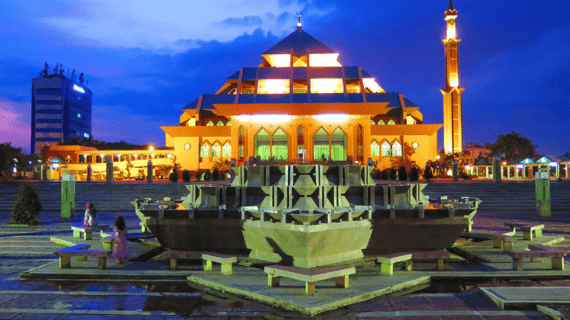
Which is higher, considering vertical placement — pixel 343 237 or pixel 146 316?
pixel 343 237

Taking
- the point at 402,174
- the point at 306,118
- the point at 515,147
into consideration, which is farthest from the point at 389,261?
the point at 515,147

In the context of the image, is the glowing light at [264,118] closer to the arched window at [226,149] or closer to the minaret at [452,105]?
the arched window at [226,149]

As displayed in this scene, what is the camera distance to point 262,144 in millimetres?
37500

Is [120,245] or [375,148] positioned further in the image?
[375,148]

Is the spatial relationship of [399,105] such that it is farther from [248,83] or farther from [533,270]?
[533,270]

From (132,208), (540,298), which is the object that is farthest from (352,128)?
(540,298)

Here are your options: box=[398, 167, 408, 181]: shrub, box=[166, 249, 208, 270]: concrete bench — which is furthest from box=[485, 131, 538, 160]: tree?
box=[166, 249, 208, 270]: concrete bench

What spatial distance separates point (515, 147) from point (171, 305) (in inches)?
2844

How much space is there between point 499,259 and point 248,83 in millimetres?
32160

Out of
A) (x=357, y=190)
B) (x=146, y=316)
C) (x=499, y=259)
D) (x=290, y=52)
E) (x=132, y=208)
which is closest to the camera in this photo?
(x=146, y=316)

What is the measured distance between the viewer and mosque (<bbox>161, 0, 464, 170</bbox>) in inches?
1382

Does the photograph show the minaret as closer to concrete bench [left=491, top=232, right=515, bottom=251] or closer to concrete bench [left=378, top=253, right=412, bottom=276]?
concrete bench [left=491, top=232, right=515, bottom=251]

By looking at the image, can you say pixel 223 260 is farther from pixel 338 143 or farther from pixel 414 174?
pixel 338 143

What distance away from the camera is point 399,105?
41.0 metres
